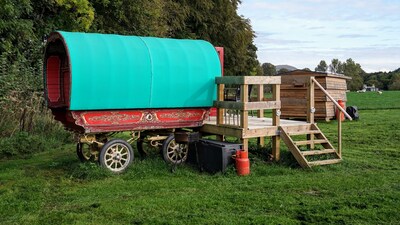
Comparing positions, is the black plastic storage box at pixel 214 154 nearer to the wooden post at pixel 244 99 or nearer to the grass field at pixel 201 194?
the grass field at pixel 201 194

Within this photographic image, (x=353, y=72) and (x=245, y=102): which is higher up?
(x=353, y=72)

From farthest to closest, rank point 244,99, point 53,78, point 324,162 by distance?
point 53,78 → point 324,162 → point 244,99

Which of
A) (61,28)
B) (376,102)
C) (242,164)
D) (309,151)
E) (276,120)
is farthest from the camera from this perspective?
(376,102)

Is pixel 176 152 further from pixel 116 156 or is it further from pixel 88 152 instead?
pixel 88 152

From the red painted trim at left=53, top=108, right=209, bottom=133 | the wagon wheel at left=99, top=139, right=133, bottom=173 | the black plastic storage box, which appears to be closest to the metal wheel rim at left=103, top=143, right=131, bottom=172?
the wagon wheel at left=99, top=139, right=133, bottom=173

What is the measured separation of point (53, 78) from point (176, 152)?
3229 mm

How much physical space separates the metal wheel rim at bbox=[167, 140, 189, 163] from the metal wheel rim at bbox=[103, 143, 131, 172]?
978 millimetres

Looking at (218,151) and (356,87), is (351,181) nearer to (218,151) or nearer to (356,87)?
(218,151)

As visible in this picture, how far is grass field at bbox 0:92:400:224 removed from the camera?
5.60 meters

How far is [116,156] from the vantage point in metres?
8.59

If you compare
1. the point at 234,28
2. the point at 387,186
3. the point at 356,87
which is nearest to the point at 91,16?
the point at 387,186

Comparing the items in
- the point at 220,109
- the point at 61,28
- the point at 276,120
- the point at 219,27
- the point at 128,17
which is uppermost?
the point at 219,27

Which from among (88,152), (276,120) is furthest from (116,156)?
(276,120)

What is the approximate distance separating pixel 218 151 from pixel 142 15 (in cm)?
1481
